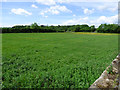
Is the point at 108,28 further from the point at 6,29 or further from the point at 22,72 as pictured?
the point at 22,72

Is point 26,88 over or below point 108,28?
below

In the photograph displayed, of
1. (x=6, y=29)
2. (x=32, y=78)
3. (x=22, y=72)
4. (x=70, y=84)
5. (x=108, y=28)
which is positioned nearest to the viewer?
(x=70, y=84)

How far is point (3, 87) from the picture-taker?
4.09 meters

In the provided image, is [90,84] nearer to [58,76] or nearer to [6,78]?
[58,76]

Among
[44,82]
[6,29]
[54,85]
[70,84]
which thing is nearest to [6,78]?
[44,82]

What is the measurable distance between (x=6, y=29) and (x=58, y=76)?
45332mm

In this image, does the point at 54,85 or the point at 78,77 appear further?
the point at 78,77

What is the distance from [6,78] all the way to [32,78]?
1.10m

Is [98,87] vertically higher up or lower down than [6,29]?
lower down

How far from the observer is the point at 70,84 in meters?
4.27

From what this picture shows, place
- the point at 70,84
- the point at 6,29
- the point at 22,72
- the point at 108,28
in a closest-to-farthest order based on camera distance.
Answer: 1. the point at 70,84
2. the point at 22,72
3. the point at 6,29
4. the point at 108,28

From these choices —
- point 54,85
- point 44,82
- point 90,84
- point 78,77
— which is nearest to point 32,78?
point 44,82

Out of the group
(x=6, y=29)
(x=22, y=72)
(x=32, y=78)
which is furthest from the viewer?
(x=6, y=29)

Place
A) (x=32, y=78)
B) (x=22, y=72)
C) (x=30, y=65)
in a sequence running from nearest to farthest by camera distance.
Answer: (x=32, y=78)
(x=22, y=72)
(x=30, y=65)
